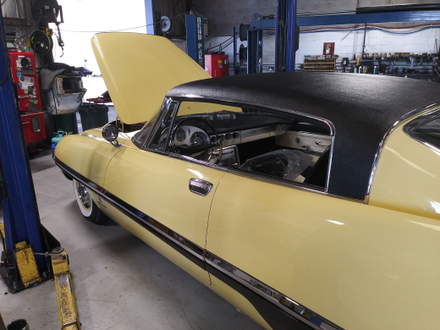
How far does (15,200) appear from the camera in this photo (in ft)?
7.24

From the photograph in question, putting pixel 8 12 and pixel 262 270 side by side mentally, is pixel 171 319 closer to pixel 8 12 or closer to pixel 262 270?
pixel 262 270

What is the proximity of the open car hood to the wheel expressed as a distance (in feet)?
3.42

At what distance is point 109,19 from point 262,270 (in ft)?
38.3

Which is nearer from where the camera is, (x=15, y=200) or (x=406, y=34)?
(x=15, y=200)

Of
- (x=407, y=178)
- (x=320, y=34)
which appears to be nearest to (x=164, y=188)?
(x=407, y=178)

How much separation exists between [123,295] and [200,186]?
1.13 metres

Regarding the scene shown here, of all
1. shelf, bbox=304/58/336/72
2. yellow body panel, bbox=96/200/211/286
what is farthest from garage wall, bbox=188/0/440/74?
yellow body panel, bbox=96/200/211/286

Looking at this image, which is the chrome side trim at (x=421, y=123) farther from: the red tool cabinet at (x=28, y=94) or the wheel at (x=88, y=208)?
the red tool cabinet at (x=28, y=94)

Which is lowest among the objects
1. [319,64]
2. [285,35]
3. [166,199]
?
[166,199]

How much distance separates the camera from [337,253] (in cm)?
112

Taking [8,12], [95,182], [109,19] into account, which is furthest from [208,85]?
[109,19]

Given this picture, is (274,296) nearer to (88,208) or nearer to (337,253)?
(337,253)

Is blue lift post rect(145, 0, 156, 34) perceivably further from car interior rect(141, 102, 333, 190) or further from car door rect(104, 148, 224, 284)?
car door rect(104, 148, 224, 284)

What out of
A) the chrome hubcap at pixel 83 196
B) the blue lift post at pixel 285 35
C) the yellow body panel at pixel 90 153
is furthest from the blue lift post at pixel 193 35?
the chrome hubcap at pixel 83 196
